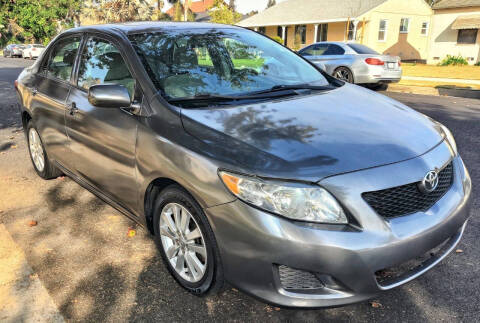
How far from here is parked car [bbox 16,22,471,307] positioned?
2109 mm

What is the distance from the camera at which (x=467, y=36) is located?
27.3m

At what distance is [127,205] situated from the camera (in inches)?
124

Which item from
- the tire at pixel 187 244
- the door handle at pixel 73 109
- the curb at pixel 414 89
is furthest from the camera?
the curb at pixel 414 89

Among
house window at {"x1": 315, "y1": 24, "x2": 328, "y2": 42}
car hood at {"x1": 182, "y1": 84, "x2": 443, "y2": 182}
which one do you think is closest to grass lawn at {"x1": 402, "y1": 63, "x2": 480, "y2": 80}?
house window at {"x1": 315, "y1": 24, "x2": 328, "y2": 42}

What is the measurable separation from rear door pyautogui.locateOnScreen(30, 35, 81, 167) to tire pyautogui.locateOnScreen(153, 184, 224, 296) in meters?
1.64

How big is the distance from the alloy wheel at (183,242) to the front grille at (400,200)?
39.8 inches

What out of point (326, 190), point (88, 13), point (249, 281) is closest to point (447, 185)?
point (326, 190)

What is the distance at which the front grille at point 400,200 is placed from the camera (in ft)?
7.06

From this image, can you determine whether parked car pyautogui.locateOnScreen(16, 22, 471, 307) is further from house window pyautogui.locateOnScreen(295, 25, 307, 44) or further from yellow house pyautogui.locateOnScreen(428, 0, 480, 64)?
house window pyautogui.locateOnScreen(295, 25, 307, 44)

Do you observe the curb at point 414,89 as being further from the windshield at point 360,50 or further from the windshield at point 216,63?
the windshield at point 216,63

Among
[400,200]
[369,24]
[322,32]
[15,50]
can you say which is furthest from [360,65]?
[15,50]

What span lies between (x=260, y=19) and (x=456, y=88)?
25135 millimetres

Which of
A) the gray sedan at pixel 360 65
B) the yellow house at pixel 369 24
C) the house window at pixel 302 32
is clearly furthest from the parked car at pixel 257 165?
the house window at pixel 302 32

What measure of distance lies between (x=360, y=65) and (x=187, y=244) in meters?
10.7
